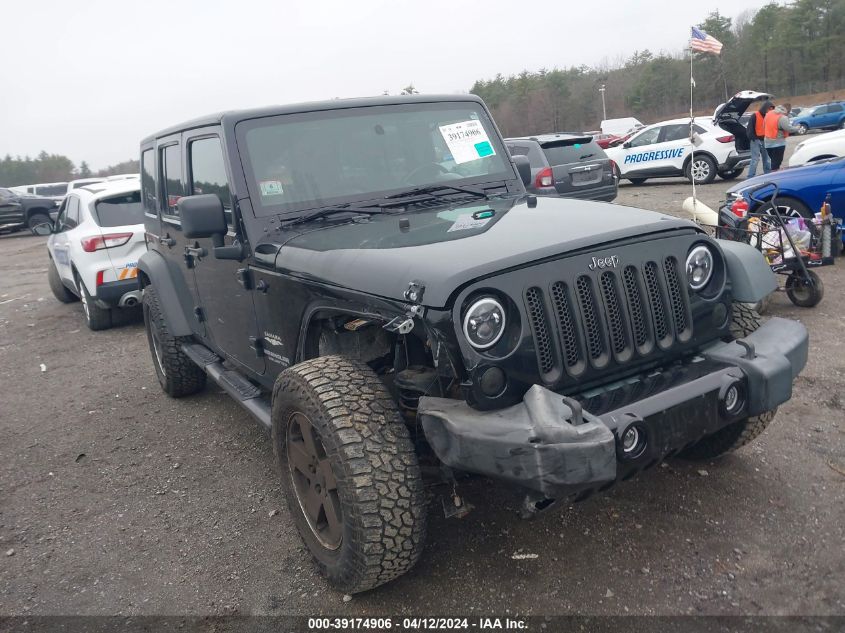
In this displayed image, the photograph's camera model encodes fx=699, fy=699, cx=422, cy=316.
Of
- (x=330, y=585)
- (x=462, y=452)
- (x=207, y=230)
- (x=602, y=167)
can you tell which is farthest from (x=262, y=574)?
(x=602, y=167)

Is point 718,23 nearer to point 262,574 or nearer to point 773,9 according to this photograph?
point 773,9

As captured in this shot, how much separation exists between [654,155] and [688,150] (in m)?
0.96

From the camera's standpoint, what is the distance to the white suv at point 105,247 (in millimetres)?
7781

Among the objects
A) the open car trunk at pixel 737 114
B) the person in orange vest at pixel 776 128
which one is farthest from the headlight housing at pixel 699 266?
the person in orange vest at pixel 776 128

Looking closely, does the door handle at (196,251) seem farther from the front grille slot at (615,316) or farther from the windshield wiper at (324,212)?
the front grille slot at (615,316)

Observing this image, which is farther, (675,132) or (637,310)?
(675,132)

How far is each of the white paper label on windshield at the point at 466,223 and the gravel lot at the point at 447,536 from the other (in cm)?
143

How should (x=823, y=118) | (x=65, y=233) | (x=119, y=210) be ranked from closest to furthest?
(x=119, y=210) → (x=65, y=233) → (x=823, y=118)

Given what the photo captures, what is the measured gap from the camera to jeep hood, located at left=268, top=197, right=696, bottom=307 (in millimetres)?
2553

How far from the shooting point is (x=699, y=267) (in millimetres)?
2973

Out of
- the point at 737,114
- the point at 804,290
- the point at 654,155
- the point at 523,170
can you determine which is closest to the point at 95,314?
the point at 523,170

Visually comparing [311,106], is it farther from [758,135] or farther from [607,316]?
[758,135]

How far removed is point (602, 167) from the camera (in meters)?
12.0

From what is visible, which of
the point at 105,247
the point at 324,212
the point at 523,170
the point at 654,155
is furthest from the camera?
the point at 654,155
